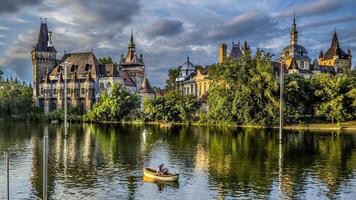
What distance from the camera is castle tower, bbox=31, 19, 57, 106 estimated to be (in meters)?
152

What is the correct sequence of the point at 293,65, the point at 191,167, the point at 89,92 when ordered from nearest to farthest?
the point at 191,167
the point at 293,65
the point at 89,92

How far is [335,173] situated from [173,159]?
17107 millimetres

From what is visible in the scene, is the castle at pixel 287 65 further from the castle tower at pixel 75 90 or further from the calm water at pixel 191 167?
the calm water at pixel 191 167

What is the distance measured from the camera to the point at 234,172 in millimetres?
41250

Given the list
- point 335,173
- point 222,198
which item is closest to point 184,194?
point 222,198

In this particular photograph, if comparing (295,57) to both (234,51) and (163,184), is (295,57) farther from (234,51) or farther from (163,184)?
(163,184)

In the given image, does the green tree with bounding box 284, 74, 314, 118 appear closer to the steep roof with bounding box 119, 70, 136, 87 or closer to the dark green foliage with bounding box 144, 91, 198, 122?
the dark green foliage with bounding box 144, 91, 198, 122

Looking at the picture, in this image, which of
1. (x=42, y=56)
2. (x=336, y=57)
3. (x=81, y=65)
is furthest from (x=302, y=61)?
(x=42, y=56)

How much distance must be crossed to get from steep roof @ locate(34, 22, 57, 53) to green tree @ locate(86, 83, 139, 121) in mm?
40668

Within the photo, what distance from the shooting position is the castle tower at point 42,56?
152000 millimetres

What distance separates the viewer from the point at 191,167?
44.1 m

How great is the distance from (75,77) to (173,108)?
44356 millimetres

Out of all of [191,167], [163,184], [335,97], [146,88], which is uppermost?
[146,88]

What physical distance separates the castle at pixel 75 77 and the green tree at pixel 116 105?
16881 mm
